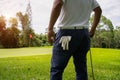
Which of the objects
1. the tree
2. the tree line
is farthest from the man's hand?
the tree

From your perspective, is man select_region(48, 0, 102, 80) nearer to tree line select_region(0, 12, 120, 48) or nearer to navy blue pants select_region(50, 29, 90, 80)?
navy blue pants select_region(50, 29, 90, 80)

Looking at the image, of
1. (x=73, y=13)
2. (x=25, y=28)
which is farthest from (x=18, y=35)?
(x=73, y=13)

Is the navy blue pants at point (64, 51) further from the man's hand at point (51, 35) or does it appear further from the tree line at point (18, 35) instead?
the tree line at point (18, 35)

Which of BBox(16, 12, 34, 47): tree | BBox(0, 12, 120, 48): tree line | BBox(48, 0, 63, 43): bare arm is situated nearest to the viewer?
BBox(48, 0, 63, 43): bare arm

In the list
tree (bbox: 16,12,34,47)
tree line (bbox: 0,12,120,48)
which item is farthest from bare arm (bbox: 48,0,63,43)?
tree (bbox: 16,12,34,47)

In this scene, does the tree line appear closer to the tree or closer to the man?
the tree

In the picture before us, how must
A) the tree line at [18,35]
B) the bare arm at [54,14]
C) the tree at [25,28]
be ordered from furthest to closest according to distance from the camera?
1. the tree at [25,28]
2. the tree line at [18,35]
3. the bare arm at [54,14]

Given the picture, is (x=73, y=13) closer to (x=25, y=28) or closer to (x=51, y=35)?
(x=51, y=35)

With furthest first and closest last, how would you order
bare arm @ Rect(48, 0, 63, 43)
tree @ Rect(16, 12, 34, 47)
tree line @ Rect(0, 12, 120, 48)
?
1. tree @ Rect(16, 12, 34, 47)
2. tree line @ Rect(0, 12, 120, 48)
3. bare arm @ Rect(48, 0, 63, 43)

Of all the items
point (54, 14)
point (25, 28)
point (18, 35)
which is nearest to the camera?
point (54, 14)

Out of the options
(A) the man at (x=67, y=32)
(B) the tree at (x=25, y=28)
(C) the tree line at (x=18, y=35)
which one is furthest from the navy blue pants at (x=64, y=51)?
(B) the tree at (x=25, y=28)

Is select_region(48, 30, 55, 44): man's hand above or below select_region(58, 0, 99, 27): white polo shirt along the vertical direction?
below

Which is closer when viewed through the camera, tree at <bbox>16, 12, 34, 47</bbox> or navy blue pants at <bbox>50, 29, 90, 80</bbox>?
navy blue pants at <bbox>50, 29, 90, 80</bbox>

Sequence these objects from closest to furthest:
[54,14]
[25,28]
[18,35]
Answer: [54,14] → [18,35] → [25,28]
